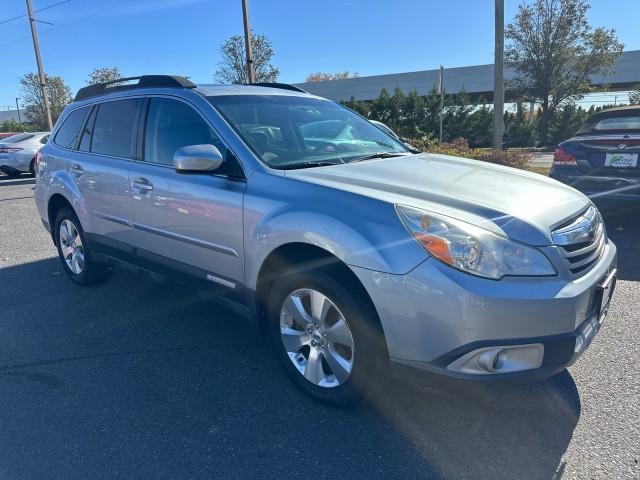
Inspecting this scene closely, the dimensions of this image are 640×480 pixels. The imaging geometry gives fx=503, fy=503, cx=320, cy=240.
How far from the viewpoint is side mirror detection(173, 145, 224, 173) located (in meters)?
3.03

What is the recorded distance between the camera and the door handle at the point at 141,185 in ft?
12.1

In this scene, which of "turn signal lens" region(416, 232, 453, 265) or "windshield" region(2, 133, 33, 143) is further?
"windshield" region(2, 133, 33, 143)

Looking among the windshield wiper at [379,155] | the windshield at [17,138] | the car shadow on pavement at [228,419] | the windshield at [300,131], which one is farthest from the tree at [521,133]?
the car shadow on pavement at [228,419]

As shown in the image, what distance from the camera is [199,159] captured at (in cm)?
302

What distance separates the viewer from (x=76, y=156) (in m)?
4.69

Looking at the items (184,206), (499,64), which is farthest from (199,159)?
(499,64)

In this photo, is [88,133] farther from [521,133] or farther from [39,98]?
[39,98]

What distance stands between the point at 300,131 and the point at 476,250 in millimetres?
1835

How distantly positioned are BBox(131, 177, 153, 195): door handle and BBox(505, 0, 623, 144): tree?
112 feet

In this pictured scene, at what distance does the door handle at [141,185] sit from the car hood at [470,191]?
50.5 inches

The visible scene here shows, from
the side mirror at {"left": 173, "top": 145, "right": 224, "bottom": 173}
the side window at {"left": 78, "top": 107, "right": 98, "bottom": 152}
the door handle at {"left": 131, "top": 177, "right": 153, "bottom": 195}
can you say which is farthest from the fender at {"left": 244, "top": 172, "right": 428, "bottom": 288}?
the side window at {"left": 78, "top": 107, "right": 98, "bottom": 152}

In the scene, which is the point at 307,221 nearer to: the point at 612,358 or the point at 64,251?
the point at 612,358

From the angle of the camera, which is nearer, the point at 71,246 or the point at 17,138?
the point at 71,246

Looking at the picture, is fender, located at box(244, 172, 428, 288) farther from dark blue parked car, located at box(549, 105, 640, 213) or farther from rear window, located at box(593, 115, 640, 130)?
rear window, located at box(593, 115, 640, 130)
